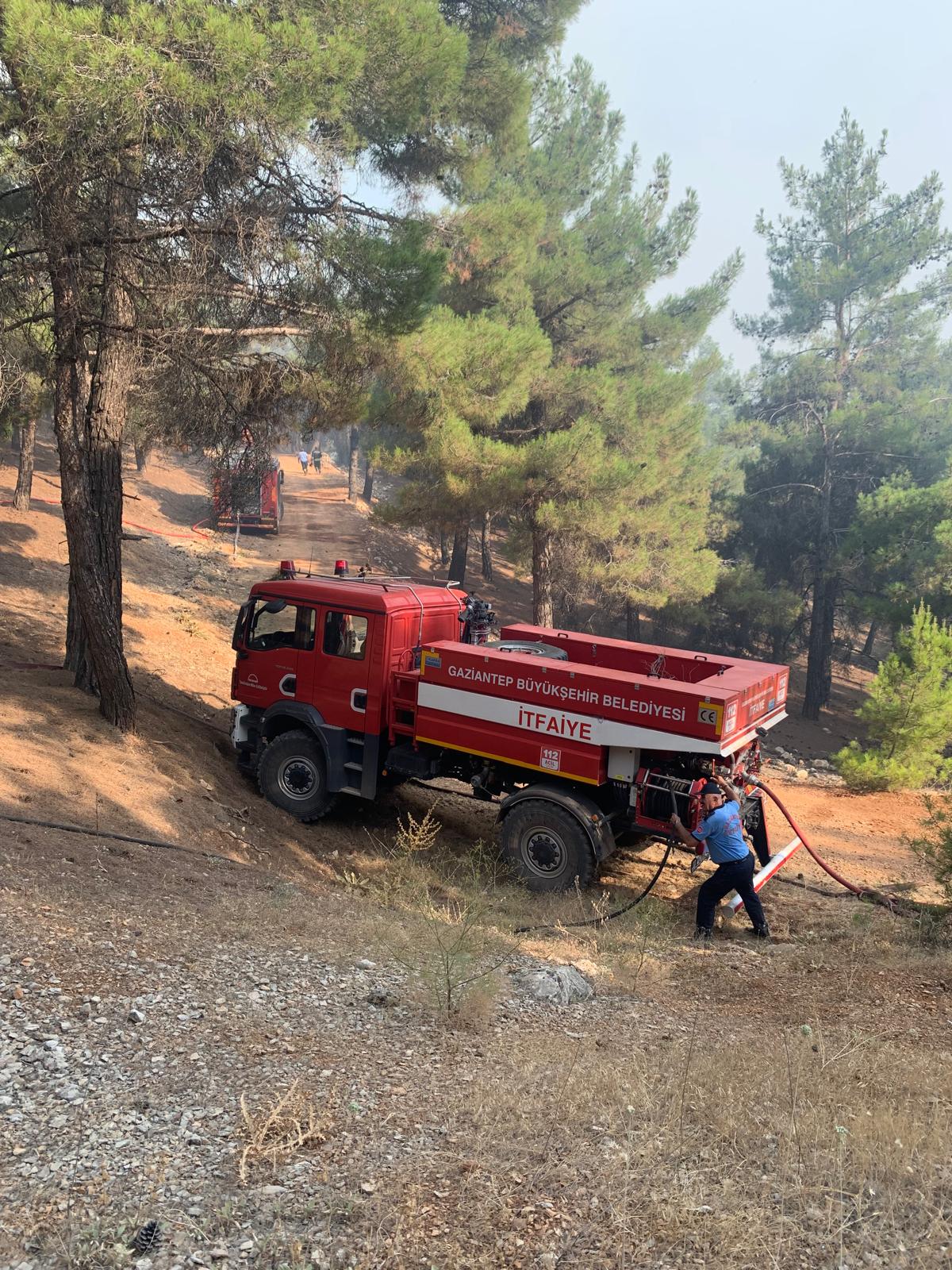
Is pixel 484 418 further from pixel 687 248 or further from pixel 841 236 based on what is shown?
pixel 841 236

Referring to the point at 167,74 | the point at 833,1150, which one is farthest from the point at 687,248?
the point at 833,1150

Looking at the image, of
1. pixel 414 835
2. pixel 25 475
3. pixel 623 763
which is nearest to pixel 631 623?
pixel 25 475

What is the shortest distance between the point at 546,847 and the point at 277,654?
3810 millimetres

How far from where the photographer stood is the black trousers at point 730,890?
699 cm

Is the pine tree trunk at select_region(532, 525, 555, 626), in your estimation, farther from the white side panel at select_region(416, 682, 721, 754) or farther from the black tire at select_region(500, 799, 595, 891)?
the black tire at select_region(500, 799, 595, 891)

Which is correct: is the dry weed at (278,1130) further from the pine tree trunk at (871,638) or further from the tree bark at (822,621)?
the pine tree trunk at (871,638)

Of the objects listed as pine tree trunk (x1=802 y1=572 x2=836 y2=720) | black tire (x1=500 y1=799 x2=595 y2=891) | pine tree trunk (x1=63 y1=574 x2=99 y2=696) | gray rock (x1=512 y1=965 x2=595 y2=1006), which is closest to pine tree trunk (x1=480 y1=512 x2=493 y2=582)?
pine tree trunk (x1=802 y1=572 x2=836 y2=720)

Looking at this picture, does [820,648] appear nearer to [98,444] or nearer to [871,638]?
[871,638]

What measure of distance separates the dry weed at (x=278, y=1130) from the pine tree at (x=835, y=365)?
23.1 m

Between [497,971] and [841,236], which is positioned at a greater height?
[841,236]

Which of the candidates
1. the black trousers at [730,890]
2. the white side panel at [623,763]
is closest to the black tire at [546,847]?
the white side panel at [623,763]

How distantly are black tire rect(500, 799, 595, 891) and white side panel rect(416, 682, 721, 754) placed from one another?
730mm

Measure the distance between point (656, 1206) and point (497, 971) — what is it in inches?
99.0

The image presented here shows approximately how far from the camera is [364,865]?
8648 mm
